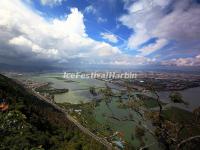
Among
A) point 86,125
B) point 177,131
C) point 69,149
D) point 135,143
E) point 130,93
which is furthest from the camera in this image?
point 86,125

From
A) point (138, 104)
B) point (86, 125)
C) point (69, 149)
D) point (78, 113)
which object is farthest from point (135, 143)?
point (138, 104)

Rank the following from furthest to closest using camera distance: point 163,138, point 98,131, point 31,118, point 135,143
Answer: point 98,131 < point 31,118 < point 135,143 < point 163,138

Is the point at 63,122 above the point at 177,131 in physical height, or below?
below

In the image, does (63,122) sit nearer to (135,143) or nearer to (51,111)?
(51,111)

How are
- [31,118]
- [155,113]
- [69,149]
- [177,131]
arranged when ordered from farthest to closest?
[31,118] < [69,149] < [155,113] < [177,131]

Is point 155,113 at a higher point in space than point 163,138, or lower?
higher

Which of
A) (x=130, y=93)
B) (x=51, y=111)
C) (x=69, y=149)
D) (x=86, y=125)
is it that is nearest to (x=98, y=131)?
(x=86, y=125)

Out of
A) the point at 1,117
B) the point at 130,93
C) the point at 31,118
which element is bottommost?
the point at 31,118

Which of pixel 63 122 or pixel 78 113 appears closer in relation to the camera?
pixel 63 122

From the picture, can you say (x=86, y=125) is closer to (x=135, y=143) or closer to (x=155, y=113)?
(x=135, y=143)
